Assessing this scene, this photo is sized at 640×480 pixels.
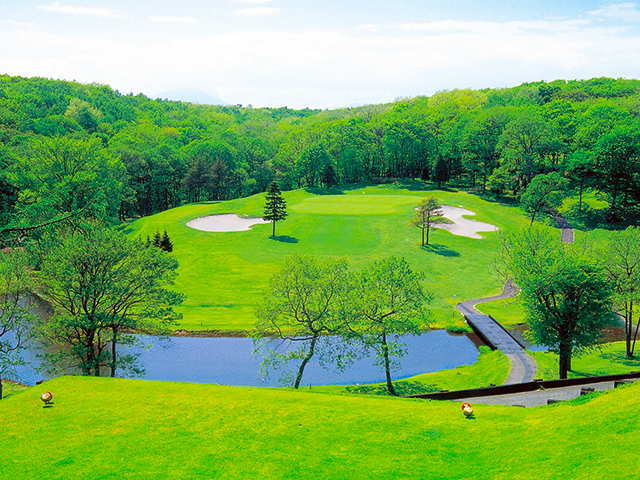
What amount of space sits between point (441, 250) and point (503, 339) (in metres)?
22.4

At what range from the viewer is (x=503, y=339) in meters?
41.0

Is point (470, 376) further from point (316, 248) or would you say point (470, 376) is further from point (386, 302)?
point (316, 248)

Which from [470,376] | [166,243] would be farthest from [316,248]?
[470,376]

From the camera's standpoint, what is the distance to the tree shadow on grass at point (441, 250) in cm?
6094

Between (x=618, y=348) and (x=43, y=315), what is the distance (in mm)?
55578

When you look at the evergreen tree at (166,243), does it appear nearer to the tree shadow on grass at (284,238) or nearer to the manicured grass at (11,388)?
the tree shadow on grass at (284,238)

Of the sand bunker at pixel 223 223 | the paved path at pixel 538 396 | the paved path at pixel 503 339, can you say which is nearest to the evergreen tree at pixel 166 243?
the sand bunker at pixel 223 223

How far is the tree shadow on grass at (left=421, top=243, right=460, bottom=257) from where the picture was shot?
200 ft

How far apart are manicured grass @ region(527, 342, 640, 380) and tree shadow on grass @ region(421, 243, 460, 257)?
24.3 meters

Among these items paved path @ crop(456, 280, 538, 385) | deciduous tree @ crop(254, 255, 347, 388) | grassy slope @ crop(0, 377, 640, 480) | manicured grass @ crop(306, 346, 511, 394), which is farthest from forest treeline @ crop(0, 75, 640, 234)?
paved path @ crop(456, 280, 538, 385)

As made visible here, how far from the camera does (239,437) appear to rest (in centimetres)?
1482

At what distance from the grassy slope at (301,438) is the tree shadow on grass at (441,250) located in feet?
143

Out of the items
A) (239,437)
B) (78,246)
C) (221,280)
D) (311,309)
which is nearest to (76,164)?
(221,280)

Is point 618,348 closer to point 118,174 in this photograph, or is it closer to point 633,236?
point 633,236
